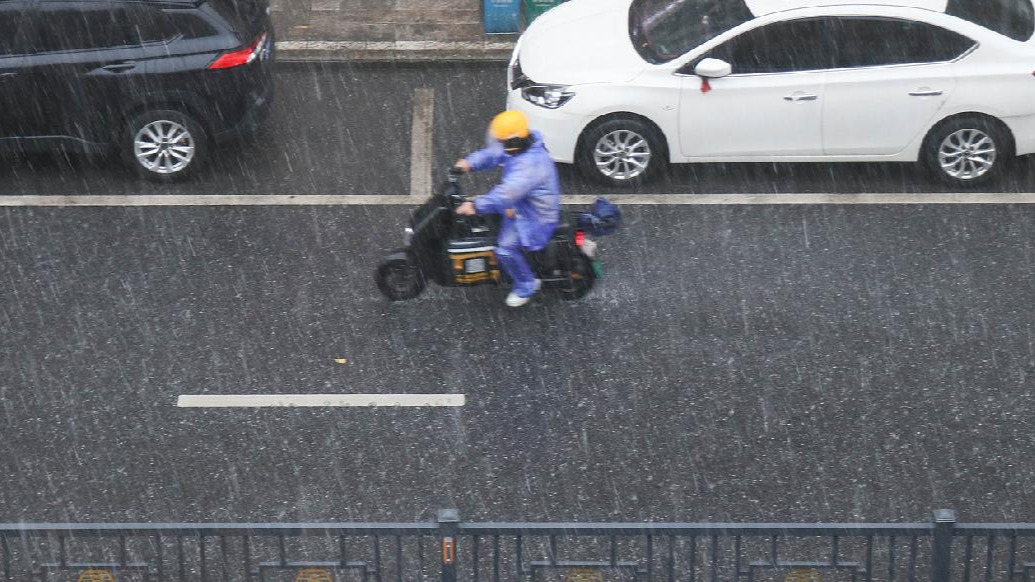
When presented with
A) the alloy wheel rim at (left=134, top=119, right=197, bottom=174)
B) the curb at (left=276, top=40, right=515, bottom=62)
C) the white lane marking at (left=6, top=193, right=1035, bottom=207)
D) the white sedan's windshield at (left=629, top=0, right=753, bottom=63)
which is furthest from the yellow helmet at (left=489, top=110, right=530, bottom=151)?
the curb at (left=276, top=40, right=515, bottom=62)

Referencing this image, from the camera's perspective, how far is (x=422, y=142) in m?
12.1

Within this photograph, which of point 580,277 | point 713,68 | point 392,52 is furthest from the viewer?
point 392,52

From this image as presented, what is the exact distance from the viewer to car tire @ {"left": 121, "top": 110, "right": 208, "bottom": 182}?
1125 cm

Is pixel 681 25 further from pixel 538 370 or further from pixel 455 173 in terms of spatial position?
pixel 538 370

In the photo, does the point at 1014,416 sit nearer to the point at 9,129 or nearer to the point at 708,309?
the point at 708,309

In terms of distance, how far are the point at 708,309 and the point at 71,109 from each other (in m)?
5.41

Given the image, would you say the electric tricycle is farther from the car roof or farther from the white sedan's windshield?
the car roof

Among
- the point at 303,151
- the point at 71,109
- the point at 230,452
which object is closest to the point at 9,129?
the point at 71,109

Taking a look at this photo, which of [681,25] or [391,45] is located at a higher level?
[391,45]

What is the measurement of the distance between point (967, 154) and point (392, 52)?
5.71 meters

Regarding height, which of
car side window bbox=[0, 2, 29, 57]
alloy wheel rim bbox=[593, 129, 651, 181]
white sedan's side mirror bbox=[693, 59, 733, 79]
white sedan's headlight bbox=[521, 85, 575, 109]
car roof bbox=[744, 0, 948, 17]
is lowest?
alloy wheel rim bbox=[593, 129, 651, 181]

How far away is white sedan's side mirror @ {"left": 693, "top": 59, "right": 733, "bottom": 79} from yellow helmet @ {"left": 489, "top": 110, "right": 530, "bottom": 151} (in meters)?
2.40

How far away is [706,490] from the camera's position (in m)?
7.77

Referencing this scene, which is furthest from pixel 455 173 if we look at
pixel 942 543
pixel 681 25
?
pixel 942 543
